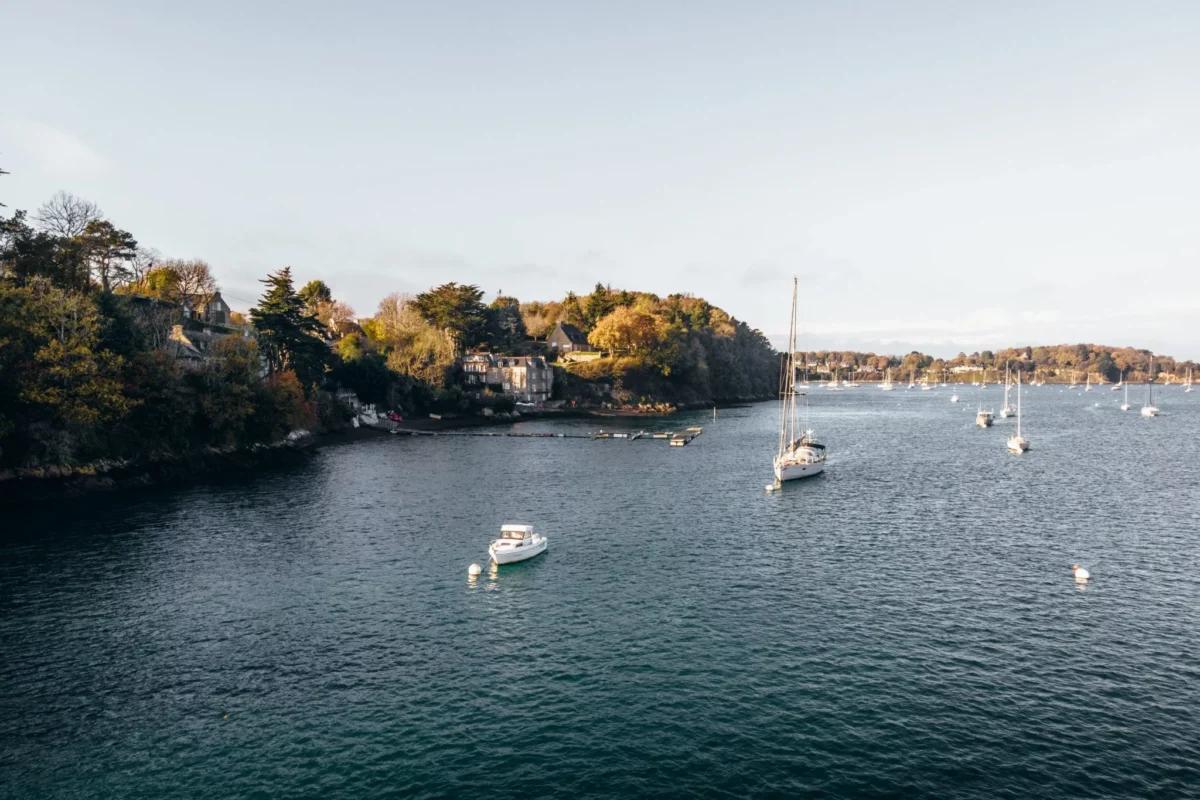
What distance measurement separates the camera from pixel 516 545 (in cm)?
5759

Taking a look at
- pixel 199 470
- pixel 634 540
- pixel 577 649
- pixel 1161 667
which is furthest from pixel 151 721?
pixel 199 470

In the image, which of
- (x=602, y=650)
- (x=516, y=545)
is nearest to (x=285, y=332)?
(x=516, y=545)

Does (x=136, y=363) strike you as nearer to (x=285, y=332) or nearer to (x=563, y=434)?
(x=285, y=332)

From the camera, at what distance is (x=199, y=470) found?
9712 centimetres

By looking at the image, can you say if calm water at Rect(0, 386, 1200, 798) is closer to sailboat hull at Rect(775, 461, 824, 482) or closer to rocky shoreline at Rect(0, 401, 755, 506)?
rocky shoreline at Rect(0, 401, 755, 506)

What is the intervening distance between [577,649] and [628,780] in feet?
41.5

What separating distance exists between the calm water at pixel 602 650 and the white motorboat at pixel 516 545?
4.75 feet

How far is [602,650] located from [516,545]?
60.7ft

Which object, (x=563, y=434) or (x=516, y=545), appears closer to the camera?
(x=516, y=545)

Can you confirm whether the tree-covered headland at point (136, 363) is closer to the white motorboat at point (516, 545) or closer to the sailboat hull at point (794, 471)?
the white motorboat at point (516, 545)

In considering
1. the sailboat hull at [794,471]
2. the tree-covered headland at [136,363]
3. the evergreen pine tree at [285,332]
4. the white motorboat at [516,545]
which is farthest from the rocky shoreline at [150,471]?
the sailboat hull at [794,471]

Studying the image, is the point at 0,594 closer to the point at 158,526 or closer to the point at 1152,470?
the point at 158,526

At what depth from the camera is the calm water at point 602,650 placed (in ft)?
96.6

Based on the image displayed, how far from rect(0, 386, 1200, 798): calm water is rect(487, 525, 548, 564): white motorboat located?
1447 mm
